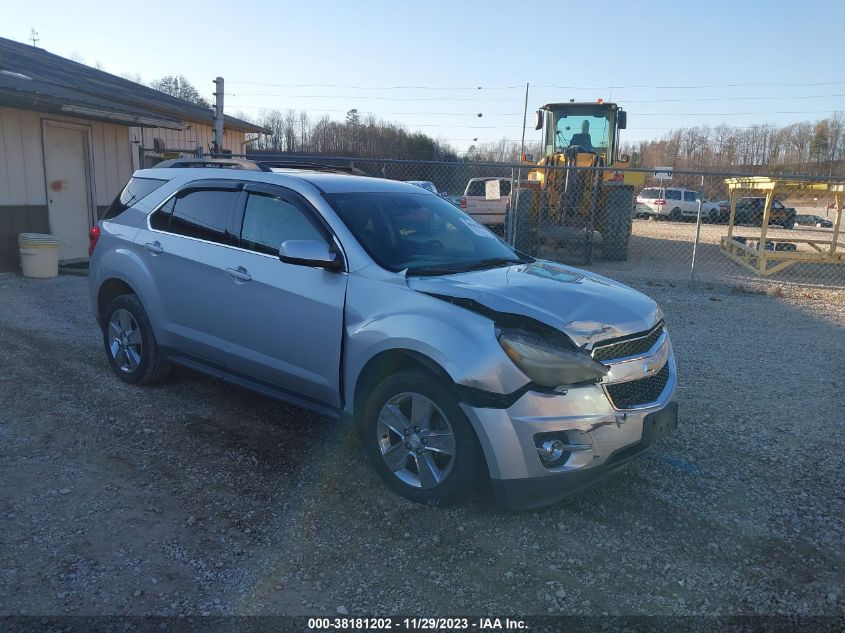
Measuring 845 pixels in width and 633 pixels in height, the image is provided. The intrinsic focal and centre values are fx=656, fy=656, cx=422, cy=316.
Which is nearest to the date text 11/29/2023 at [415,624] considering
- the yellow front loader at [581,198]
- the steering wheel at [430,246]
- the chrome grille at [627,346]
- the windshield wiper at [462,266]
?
the chrome grille at [627,346]

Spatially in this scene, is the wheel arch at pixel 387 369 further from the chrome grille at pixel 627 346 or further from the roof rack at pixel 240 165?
the roof rack at pixel 240 165

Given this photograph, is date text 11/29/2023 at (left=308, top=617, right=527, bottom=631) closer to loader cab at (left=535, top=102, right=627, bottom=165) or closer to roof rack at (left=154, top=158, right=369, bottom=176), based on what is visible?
roof rack at (left=154, top=158, right=369, bottom=176)

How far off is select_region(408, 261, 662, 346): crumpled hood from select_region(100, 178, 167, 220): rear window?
286cm

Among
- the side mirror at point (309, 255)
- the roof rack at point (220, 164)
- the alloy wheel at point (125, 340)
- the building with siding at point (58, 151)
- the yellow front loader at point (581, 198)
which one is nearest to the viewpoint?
the side mirror at point (309, 255)

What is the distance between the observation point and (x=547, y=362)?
10.7 ft

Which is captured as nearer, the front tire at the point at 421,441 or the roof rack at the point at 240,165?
the front tire at the point at 421,441

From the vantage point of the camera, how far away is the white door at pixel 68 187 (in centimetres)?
1105

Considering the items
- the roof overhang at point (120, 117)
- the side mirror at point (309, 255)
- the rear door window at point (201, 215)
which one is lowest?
the side mirror at point (309, 255)

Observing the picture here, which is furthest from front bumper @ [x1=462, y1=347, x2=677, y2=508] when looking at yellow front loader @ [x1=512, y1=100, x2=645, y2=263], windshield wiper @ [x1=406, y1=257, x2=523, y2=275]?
yellow front loader @ [x1=512, y1=100, x2=645, y2=263]

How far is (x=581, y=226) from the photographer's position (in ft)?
46.8

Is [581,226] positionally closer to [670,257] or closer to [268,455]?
[670,257]

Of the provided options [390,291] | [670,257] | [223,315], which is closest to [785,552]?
[390,291]

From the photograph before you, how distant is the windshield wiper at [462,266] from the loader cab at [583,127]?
11.4 m

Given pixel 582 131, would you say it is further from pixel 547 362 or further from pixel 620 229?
pixel 547 362
